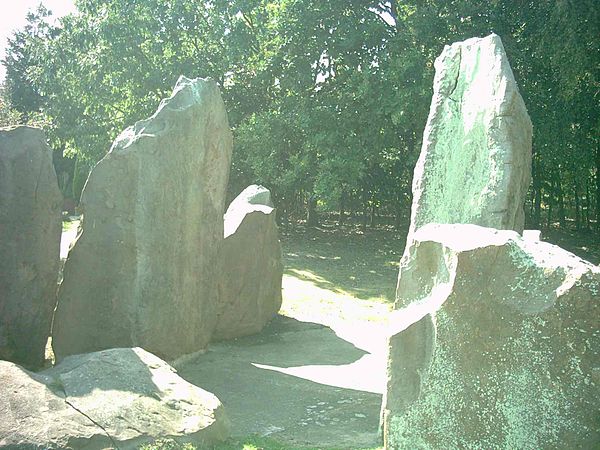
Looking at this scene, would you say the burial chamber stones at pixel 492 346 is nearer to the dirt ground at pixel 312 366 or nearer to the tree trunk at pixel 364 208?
the dirt ground at pixel 312 366

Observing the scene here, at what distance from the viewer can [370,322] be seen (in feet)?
35.3

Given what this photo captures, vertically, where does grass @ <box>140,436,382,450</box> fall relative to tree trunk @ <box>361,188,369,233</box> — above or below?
below

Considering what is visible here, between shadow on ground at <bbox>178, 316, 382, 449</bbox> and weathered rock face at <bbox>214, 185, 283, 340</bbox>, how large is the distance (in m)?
0.25

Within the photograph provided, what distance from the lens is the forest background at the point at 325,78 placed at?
1534cm

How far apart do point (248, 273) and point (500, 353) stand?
5844mm

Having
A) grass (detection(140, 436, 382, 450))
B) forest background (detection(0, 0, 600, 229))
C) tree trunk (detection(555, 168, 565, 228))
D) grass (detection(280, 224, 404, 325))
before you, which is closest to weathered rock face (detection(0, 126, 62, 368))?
grass (detection(140, 436, 382, 450))

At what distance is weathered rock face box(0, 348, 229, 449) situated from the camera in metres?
4.36

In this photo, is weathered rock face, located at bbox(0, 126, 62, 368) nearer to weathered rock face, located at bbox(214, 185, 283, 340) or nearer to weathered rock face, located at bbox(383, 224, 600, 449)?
weathered rock face, located at bbox(214, 185, 283, 340)

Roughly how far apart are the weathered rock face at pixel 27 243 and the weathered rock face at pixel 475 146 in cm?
356

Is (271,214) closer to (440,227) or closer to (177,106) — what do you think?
(177,106)

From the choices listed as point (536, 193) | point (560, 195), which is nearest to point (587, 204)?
point (560, 195)

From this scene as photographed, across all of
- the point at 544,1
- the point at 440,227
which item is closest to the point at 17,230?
the point at 440,227

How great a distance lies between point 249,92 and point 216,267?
12.7 m

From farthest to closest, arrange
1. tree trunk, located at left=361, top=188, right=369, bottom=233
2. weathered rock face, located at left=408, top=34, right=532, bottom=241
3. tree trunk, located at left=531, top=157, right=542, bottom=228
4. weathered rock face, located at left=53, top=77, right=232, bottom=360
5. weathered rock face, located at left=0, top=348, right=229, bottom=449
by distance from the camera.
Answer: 1. tree trunk, located at left=361, top=188, right=369, bottom=233
2. tree trunk, located at left=531, top=157, right=542, bottom=228
3. weathered rock face, located at left=53, top=77, right=232, bottom=360
4. weathered rock face, located at left=408, top=34, right=532, bottom=241
5. weathered rock face, located at left=0, top=348, right=229, bottom=449
